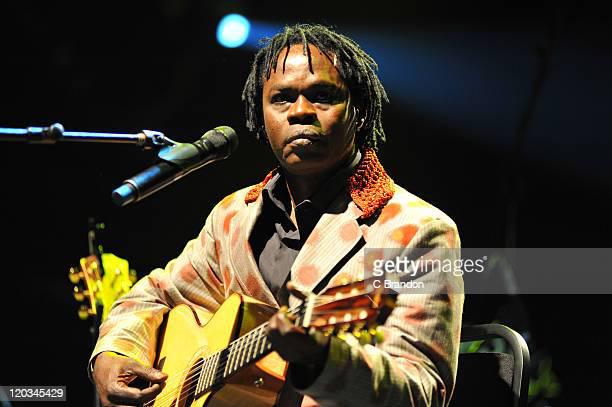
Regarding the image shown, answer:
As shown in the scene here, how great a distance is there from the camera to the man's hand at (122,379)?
271cm

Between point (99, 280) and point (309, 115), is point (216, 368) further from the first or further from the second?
point (99, 280)

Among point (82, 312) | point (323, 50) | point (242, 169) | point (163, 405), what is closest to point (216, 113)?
point (242, 169)

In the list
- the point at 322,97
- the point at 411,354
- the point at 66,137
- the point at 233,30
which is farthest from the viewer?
the point at 233,30

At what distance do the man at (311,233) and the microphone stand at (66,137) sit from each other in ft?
1.50

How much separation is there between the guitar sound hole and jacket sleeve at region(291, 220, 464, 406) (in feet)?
1.88

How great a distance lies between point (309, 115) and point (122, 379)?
43.4 inches

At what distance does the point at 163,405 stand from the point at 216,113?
2582 mm

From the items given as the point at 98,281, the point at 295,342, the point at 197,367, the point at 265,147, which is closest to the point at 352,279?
the point at 197,367

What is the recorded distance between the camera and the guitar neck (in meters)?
2.11

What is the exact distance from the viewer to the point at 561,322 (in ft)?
16.8

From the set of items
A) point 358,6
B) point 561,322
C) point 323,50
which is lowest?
point 561,322

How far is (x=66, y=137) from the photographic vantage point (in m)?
2.34

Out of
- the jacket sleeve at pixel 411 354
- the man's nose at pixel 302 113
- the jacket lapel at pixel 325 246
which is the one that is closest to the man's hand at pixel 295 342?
the jacket sleeve at pixel 411 354

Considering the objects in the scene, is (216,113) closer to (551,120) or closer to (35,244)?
(35,244)
